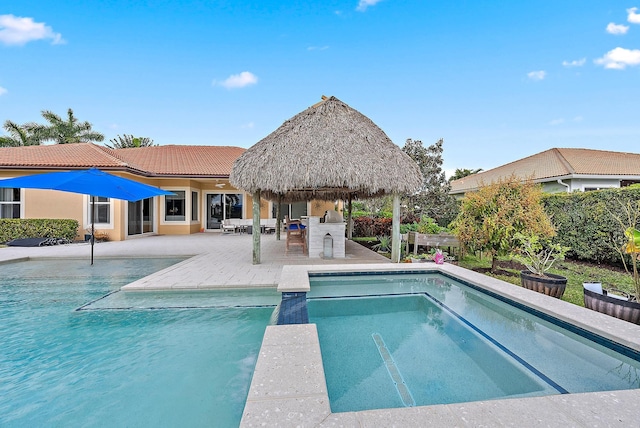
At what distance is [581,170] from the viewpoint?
570 inches

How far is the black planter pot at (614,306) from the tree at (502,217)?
2.99 m

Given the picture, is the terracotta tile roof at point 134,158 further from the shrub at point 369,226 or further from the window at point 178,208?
the shrub at point 369,226

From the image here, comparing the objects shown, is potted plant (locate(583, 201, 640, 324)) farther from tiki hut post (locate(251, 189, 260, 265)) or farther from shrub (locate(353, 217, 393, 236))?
shrub (locate(353, 217, 393, 236))

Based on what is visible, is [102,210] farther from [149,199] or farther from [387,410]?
[387,410]

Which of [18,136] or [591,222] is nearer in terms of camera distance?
[591,222]

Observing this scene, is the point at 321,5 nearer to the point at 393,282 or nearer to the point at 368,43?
the point at 368,43

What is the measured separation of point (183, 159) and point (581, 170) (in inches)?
862

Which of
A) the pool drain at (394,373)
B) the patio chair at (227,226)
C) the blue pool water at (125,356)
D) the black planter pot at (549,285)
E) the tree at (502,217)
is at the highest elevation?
the tree at (502,217)

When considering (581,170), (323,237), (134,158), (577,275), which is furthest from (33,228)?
(581,170)

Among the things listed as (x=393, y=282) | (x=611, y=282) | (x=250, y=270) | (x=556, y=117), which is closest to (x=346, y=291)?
(x=393, y=282)

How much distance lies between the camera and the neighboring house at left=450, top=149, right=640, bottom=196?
1425cm

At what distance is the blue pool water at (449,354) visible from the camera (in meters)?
2.63

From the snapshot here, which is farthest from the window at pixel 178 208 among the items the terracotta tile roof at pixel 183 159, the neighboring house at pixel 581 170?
the neighboring house at pixel 581 170

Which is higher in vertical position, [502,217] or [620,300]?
[502,217]
